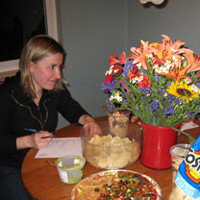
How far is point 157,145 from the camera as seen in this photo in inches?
40.1

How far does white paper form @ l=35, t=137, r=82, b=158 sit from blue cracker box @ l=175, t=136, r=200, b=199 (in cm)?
57

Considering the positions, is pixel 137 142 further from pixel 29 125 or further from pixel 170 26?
pixel 170 26

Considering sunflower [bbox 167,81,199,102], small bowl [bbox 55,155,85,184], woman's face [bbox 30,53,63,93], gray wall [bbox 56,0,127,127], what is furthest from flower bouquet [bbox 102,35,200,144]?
gray wall [bbox 56,0,127,127]

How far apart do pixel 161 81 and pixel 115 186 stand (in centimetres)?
42

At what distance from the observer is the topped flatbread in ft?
2.89

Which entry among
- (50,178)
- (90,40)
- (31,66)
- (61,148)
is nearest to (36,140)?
(61,148)

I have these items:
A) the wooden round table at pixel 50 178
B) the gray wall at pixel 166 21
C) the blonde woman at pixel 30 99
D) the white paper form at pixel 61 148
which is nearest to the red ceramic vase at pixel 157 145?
the wooden round table at pixel 50 178

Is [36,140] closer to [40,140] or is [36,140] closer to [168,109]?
[40,140]

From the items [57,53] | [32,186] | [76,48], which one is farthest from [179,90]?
[76,48]

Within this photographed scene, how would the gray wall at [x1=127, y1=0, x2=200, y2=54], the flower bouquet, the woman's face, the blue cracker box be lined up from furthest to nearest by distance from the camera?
the gray wall at [x1=127, y1=0, x2=200, y2=54] < the woman's face < the flower bouquet < the blue cracker box

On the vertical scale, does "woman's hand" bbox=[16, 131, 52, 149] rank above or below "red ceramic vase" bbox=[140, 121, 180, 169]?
below

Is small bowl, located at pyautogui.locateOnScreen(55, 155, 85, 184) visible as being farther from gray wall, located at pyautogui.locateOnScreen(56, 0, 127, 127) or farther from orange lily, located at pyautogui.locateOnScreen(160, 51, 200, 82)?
gray wall, located at pyautogui.locateOnScreen(56, 0, 127, 127)

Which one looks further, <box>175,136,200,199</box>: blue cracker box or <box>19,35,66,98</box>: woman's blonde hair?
<box>19,35,66,98</box>: woman's blonde hair

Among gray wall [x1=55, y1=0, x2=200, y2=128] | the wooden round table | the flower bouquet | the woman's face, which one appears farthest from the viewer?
gray wall [x1=55, y1=0, x2=200, y2=128]
